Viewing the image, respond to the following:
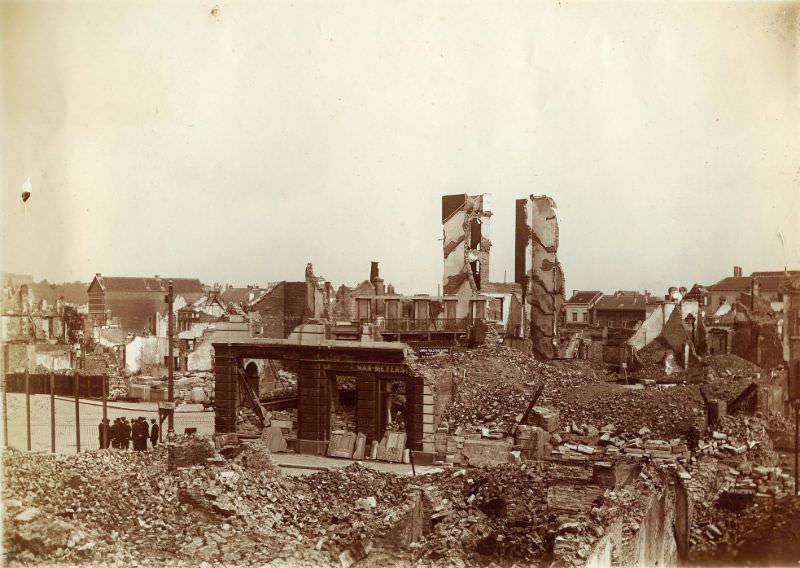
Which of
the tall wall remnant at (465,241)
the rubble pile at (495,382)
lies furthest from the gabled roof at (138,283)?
the rubble pile at (495,382)

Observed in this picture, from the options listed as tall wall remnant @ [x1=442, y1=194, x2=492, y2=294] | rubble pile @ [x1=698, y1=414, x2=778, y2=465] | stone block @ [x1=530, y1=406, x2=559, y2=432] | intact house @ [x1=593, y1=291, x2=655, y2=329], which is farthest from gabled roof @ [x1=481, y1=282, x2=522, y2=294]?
rubble pile @ [x1=698, y1=414, x2=778, y2=465]

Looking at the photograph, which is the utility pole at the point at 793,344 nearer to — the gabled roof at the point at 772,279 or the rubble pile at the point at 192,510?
the gabled roof at the point at 772,279

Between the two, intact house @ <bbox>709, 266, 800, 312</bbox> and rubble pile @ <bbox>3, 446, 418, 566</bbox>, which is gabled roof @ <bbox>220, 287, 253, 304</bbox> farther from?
intact house @ <bbox>709, 266, 800, 312</bbox>

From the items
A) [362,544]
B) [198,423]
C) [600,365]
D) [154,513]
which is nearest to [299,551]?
[362,544]

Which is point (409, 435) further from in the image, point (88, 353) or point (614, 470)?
point (88, 353)

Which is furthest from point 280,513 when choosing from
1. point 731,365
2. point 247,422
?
point 731,365
